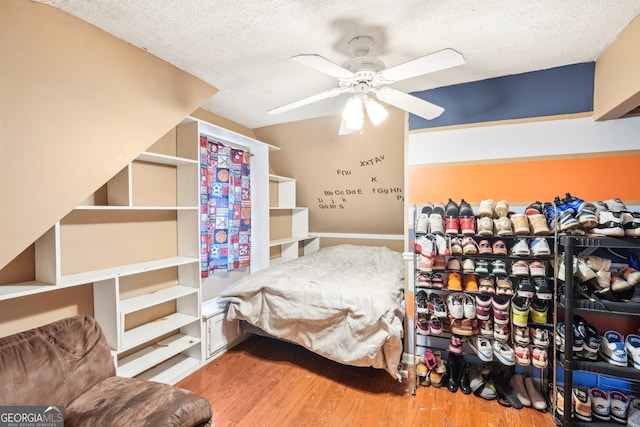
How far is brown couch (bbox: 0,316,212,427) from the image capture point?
1.20 meters

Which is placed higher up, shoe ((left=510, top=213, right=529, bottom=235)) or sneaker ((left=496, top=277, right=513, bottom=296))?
shoe ((left=510, top=213, right=529, bottom=235))

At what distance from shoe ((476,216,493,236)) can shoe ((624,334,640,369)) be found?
3.06 ft

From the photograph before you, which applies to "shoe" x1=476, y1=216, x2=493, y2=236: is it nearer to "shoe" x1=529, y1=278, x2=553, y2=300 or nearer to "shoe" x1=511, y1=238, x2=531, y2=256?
"shoe" x1=511, y1=238, x2=531, y2=256

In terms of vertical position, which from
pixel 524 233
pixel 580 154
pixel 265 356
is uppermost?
pixel 580 154

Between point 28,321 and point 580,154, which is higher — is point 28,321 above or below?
below

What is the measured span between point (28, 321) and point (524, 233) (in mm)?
3083

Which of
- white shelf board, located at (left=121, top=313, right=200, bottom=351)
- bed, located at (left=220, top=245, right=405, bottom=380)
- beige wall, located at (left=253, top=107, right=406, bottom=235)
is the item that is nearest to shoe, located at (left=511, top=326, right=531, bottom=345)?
bed, located at (left=220, top=245, right=405, bottom=380)

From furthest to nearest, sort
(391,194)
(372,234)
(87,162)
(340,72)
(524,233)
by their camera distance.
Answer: (372,234) < (391,194) < (524,233) < (87,162) < (340,72)

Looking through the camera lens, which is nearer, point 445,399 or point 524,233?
point 524,233

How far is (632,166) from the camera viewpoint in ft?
6.18

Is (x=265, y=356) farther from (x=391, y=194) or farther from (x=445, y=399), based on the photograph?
(x=391, y=194)

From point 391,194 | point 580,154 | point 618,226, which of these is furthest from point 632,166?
point 391,194

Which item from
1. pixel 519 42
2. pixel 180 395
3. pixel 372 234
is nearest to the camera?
pixel 180 395

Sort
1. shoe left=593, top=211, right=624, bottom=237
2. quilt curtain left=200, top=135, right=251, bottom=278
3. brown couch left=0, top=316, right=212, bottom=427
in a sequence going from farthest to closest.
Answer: quilt curtain left=200, top=135, right=251, bottom=278 → shoe left=593, top=211, right=624, bottom=237 → brown couch left=0, top=316, right=212, bottom=427
